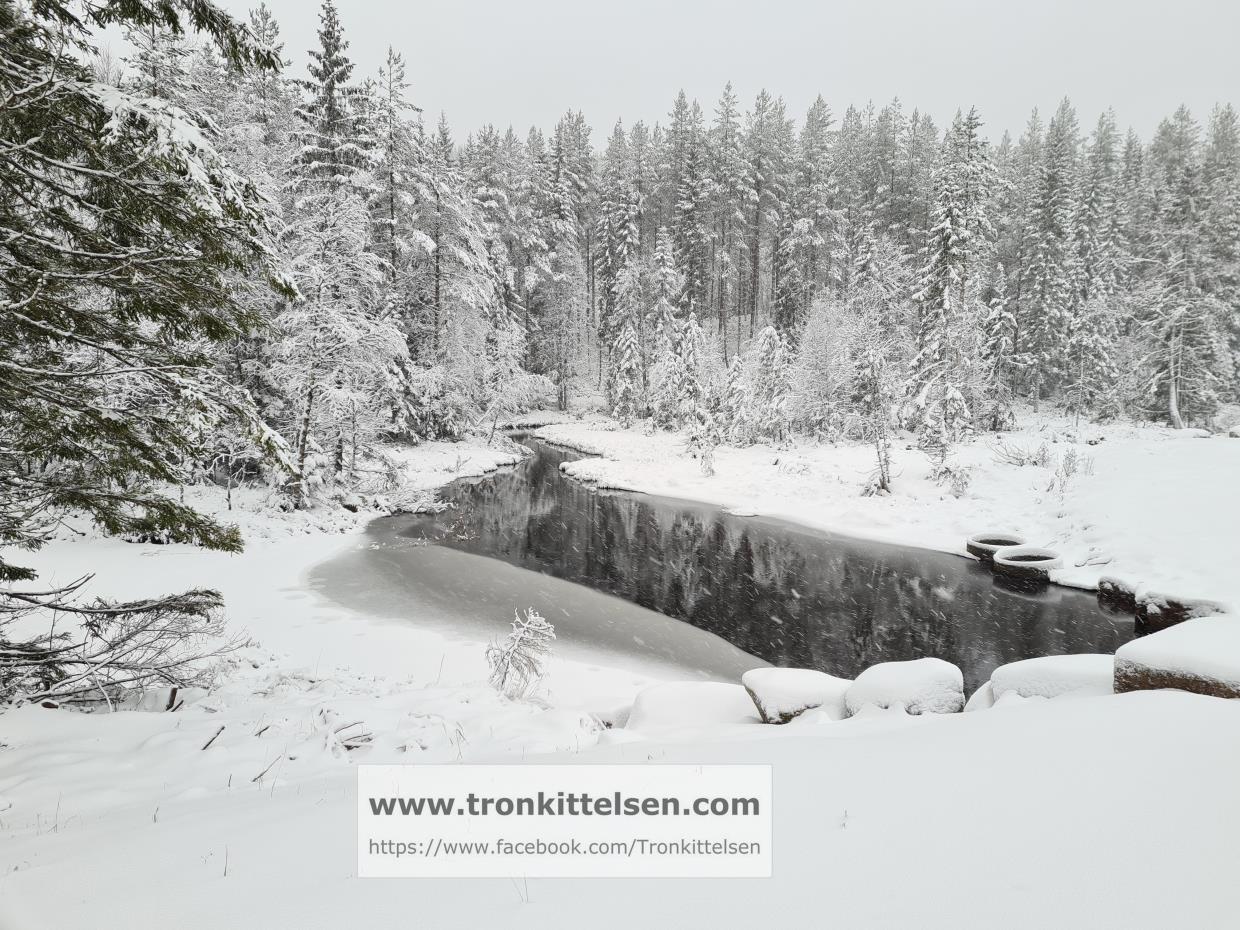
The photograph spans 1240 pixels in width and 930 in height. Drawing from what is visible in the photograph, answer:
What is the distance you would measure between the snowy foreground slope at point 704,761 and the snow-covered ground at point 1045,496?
374 inches

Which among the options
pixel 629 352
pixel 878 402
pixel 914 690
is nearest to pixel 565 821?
pixel 914 690

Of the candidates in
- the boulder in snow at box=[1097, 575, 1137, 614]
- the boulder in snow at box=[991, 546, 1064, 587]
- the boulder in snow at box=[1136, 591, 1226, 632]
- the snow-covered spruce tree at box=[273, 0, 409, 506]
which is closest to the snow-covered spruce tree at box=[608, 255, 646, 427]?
the snow-covered spruce tree at box=[273, 0, 409, 506]

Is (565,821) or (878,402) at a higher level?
(878,402)

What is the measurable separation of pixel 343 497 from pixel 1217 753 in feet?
61.1

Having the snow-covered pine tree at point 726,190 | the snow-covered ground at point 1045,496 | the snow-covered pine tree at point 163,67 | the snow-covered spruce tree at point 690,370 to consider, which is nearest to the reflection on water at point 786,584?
the snow-covered ground at point 1045,496

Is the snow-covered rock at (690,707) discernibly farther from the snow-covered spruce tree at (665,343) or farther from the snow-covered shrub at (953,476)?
the snow-covered spruce tree at (665,343)

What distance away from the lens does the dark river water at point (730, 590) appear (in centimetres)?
971

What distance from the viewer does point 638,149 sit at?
157ft

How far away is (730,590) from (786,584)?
1.39 metres

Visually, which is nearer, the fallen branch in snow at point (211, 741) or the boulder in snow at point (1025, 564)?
the fallen branch in snow at point (211, 741)

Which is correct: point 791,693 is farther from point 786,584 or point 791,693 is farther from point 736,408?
point 736,408

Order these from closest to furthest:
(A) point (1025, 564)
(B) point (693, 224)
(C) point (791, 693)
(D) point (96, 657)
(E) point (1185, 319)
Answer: (D) point (96, 657), (C) point (791, 693), (A) point (1025, 564), (E) point (1185, 319), (B) point (693, 224)

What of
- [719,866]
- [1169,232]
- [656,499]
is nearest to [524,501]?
[656,499]

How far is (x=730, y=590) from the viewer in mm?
12523
